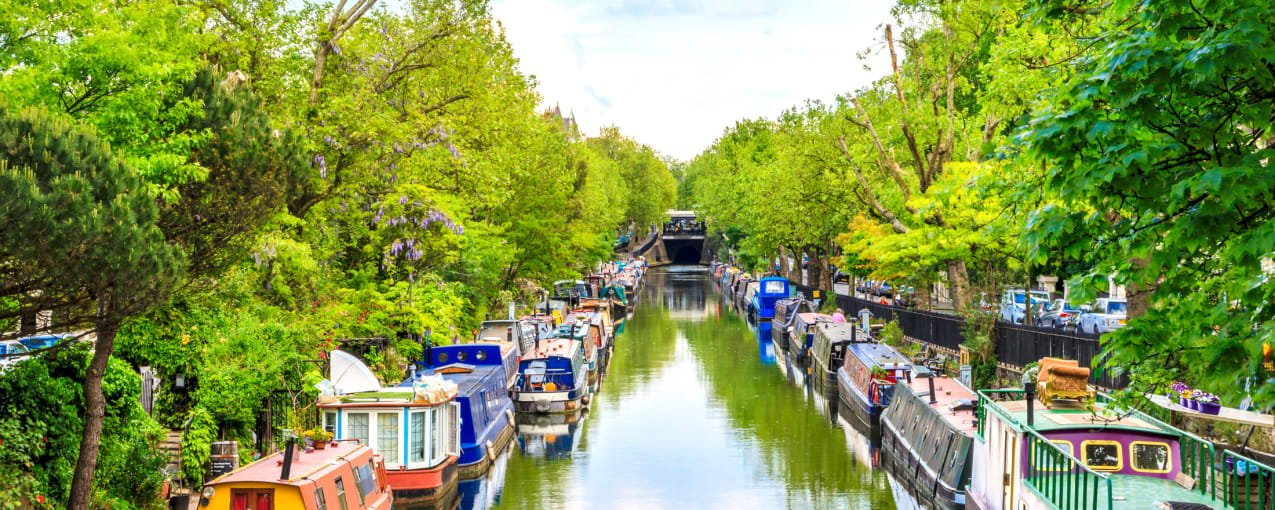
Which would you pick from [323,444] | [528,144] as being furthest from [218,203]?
[528,144]

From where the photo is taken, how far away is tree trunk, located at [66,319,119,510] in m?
14.5

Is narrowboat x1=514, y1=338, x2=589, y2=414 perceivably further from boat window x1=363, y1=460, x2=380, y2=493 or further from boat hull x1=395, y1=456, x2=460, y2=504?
boat window x1=363, y1=460, x2=380, y2=493

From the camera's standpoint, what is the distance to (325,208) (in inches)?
1078

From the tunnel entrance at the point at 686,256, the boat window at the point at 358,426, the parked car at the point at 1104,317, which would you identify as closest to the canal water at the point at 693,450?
the boat window at the point at 358,426

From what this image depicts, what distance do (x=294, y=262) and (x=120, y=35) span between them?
865 centimetres

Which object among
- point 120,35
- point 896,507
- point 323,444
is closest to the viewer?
point 120,35

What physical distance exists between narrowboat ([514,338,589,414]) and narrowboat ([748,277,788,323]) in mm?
33425

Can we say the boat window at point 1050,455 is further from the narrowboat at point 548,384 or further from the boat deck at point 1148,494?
the narrowboat at point 548,384

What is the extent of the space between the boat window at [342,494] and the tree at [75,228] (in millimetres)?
5064

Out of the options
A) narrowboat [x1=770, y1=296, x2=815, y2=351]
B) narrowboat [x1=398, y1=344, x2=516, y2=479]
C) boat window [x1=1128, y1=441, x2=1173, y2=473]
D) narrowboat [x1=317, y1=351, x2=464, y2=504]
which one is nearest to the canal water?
narrowboat [x1=398, y1=344, x2=516, y2=479]

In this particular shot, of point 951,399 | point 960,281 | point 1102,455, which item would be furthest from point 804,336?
point 1102,455

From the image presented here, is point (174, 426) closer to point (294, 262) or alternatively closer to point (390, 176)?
point (294, 262)

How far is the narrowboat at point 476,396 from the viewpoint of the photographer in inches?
1027

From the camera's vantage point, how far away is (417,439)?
22703 millimetres
